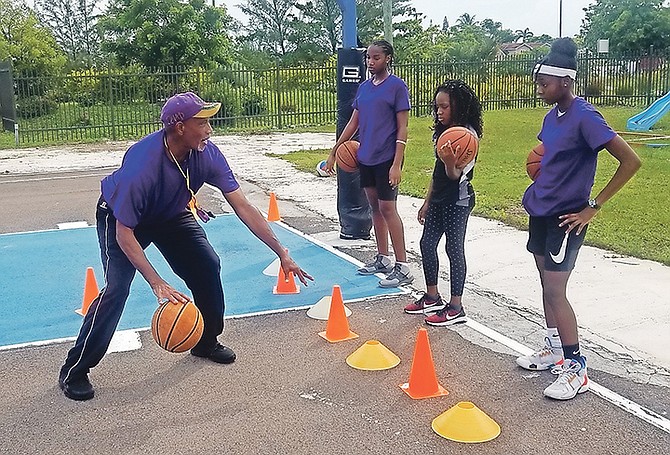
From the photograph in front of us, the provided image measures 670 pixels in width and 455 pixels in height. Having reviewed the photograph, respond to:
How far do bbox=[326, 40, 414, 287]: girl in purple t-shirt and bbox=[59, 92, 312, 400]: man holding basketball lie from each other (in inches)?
92.3

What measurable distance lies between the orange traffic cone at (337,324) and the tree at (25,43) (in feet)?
83.0

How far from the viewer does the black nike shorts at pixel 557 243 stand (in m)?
4.59

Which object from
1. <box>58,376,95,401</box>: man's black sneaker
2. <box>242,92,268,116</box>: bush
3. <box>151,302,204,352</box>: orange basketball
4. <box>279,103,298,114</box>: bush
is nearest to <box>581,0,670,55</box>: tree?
<box>279,103,298,114</box>: bush

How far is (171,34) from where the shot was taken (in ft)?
106

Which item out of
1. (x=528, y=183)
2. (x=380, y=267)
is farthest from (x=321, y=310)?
(x=528, y=183)

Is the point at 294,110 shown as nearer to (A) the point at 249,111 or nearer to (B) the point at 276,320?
(A) the point at 249,111

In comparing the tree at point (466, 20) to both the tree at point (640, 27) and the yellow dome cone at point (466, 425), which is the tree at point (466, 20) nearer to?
the tree at point (640, 27)

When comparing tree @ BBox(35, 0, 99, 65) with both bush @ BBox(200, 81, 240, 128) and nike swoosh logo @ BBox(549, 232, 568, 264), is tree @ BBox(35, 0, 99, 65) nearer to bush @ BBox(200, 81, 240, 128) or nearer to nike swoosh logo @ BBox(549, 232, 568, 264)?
bush @ BBox(200, 81, 240, 128)

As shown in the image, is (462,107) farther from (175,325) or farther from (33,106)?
(33,106)

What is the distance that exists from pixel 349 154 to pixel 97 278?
2896 millimetres

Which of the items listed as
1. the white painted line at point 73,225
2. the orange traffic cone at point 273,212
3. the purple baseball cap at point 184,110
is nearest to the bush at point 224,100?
the white painted line at point 73,225

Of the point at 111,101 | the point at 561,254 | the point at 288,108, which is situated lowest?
the point at 561,254

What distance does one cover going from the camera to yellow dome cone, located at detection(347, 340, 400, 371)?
5.28 metres

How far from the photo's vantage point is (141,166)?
15.0ft
